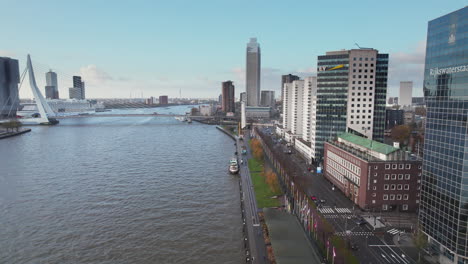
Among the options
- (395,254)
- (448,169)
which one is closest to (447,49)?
(448,169)

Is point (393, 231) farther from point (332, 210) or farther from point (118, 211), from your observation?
point (118, 211)

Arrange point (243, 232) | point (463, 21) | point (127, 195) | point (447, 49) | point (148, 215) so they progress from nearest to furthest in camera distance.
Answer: point (463, 21) < point (447, 49) < point (243, 232) < point (148, 215) < point (127, 195)

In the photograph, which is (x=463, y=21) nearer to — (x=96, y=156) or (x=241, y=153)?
(x=241, y=153)

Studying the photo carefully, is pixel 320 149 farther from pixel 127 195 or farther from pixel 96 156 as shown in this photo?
pixel 96 156

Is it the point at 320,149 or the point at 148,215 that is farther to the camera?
the point at 320,149

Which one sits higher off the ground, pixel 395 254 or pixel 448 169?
pixel 448 169

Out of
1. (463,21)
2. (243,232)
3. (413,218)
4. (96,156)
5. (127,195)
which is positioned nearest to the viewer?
(463,21)


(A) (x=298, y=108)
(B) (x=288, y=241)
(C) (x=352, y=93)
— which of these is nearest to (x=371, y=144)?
(C) (x=352, y=93)

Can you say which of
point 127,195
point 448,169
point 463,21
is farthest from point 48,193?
point 463,21

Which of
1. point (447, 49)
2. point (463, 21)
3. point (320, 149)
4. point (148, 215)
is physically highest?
point (463, 21)
